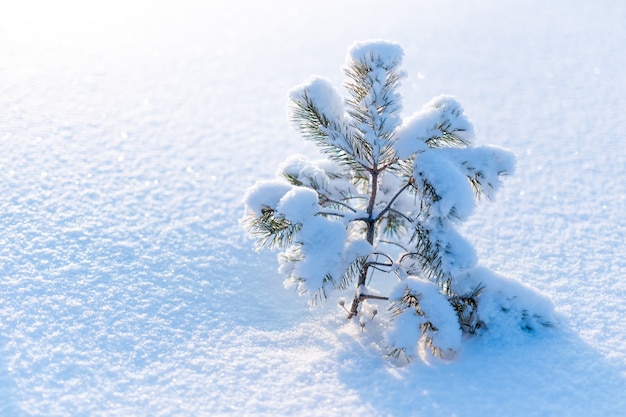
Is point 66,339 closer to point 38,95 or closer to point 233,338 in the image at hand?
point 233,338

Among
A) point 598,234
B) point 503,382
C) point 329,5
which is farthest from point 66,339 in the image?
point 329,5

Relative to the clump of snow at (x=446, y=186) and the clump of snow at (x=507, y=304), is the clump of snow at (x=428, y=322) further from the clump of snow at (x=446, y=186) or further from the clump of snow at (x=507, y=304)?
the clump of snow at (x=446, y=186)

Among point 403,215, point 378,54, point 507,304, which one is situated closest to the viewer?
point 378,54

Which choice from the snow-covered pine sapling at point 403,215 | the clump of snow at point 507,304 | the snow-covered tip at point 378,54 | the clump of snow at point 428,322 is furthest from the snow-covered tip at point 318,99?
the clump of snow at point 507,304

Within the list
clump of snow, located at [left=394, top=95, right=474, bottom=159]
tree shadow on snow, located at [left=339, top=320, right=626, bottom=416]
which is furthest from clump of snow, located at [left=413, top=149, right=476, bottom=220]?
tree shadow on snow, located at [left=339, top=320, right=626, bottom=416]

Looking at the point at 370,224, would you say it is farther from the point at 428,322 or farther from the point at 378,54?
the point at 378,54

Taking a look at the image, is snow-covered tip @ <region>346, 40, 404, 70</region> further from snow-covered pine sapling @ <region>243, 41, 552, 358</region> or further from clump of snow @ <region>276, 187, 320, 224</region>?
clump of snow @ <region>276, 187, 320, 224</region>

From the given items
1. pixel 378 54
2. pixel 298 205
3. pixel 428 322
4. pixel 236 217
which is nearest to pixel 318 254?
pixel 298 205
